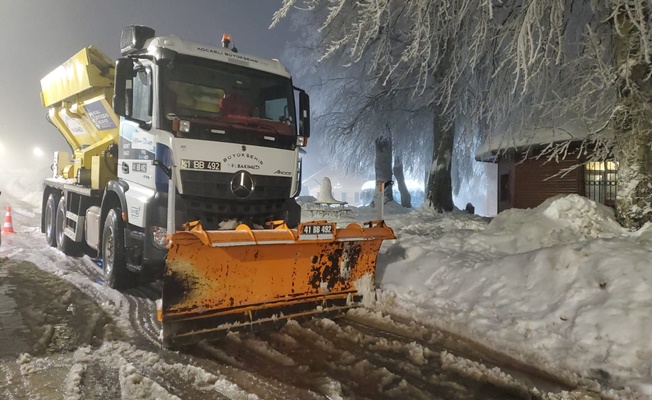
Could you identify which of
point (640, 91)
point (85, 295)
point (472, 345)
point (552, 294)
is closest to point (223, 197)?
point (85, 295)

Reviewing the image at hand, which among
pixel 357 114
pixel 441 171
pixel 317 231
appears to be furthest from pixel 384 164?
pixel 317 231

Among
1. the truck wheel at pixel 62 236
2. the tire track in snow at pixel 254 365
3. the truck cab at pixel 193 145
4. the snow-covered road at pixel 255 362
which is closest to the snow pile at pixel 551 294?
the snow-covered road at pixel 255 362

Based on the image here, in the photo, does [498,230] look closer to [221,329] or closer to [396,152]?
[221,329]

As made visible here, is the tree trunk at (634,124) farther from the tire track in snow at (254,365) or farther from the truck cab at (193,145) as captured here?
the tire track in snow at (254,365)

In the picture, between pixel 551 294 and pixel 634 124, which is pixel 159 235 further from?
pixel 634 124

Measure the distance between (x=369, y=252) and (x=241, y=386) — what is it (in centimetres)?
264

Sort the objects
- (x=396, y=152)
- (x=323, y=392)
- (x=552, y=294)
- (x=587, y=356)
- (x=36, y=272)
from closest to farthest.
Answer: (x=323, y=392), (x=587, y=356), (x=552, y=294), (x=36, y=272), (x=396, y=152)

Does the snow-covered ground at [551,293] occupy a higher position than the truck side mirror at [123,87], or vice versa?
the truck side mirror at [123,87]

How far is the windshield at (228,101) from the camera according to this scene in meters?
5.30

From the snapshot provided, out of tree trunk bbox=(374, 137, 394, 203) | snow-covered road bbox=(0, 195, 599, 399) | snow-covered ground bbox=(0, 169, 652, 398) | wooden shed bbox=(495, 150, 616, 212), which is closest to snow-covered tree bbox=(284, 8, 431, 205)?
tree trunk bbox=(374, 137, 394, 203)

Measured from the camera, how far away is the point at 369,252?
5.56 metres

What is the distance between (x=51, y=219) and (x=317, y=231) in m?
8.05

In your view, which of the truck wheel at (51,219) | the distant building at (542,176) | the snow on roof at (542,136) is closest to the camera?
the truck wheel at (51,219)

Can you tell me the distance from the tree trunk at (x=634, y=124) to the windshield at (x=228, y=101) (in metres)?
5.21
